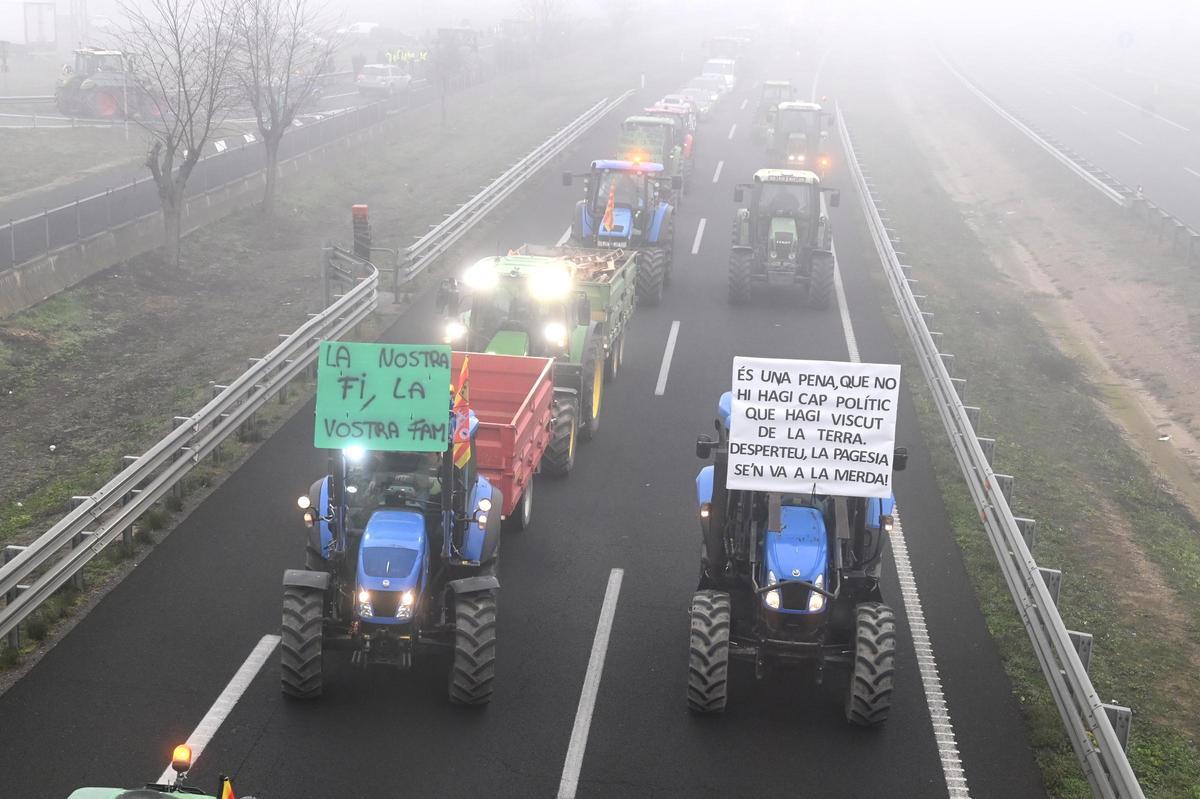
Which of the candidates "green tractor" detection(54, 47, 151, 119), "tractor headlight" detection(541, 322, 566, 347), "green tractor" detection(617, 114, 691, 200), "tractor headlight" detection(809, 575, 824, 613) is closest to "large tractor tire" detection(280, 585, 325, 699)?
"tractor headlight" detection(809, 575, 824, 613)

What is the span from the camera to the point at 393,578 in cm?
1013

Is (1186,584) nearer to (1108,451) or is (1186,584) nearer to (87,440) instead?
(1108,451)

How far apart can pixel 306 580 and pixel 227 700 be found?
4.36 ft

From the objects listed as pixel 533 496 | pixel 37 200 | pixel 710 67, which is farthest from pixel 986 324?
pixel 710 67

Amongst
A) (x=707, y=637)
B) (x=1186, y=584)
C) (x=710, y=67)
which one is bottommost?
(x=1186, y=584)

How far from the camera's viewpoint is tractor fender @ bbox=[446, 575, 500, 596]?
411 inches

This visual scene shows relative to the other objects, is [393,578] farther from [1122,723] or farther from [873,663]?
[1122,723]

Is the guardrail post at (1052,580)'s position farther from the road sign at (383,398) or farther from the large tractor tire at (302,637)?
the large tractor tire at (302,637)

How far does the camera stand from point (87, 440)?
1719 centimetres

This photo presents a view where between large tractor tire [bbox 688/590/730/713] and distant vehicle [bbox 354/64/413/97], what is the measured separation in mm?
48198

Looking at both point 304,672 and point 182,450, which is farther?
point 182,450

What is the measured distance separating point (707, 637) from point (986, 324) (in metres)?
Answer: 17.9

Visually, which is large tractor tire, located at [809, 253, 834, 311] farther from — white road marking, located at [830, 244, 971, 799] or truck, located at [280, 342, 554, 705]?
truck, located at [280, 342, 554, 705]

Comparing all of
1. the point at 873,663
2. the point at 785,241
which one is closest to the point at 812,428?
the point at 873,663
